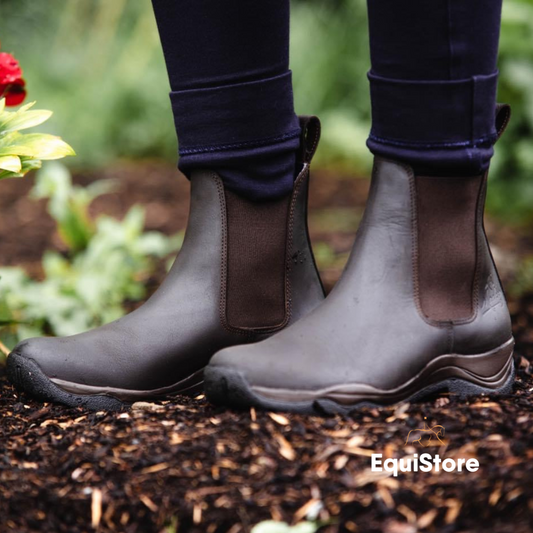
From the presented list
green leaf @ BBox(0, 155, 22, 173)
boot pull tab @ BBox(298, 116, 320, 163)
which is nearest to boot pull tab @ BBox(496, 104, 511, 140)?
boot pull tab @ BBox(298, 116, 320, 163)

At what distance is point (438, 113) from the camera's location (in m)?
1.19

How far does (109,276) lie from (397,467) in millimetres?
1426

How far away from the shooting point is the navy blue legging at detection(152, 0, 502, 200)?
117cm

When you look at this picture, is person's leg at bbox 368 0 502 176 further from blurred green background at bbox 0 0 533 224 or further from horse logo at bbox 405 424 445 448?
blurred green background at bbox 0 0 533 224

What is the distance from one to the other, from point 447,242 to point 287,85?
1.34ft

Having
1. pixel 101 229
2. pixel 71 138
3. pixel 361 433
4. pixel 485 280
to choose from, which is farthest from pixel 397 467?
pixel 71 138

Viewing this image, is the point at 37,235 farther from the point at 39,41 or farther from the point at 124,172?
the point at 39,41

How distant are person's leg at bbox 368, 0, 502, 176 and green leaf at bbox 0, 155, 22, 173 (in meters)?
0.63

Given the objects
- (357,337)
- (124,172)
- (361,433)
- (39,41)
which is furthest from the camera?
(39,41)

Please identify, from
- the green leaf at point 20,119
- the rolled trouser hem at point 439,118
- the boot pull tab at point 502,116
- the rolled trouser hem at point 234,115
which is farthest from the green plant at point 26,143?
the boot pull tab at point 502,116

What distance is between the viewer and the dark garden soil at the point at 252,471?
3.17ft

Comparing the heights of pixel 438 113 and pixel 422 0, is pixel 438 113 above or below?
below

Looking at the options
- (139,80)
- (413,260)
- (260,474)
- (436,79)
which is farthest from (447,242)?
(139,80)

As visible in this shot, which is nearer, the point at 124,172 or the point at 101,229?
the point at 101,229
